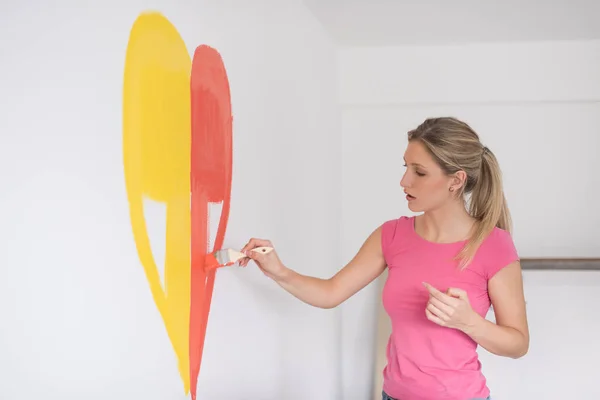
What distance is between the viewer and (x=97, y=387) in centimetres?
100

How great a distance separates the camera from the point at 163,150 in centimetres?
121

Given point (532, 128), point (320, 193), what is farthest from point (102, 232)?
point (532, 128)

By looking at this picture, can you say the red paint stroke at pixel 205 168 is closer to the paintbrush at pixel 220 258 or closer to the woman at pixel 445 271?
the paintbrush at pixel 220 258

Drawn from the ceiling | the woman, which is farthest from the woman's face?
the ceiling

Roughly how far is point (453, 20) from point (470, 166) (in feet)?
3.25

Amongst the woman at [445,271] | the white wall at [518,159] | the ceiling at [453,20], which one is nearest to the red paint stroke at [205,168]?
the woman at [445,271]

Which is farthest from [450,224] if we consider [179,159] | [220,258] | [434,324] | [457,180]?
[179,159]

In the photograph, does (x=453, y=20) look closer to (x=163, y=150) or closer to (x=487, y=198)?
(x=487, y=198)

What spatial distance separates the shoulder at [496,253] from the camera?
5.61 ft

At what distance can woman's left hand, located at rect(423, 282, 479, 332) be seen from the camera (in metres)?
1.50

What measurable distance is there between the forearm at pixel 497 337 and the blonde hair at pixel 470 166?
0.18m

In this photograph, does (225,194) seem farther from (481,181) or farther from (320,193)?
(320,193)

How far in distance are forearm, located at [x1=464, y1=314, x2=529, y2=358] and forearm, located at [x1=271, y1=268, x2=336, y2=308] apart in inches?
16.0

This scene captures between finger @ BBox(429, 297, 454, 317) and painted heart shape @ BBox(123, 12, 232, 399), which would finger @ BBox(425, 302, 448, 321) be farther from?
painted heart shape @ BBox(123, 12, 232, 399)
